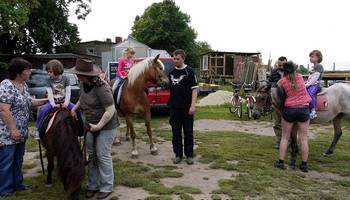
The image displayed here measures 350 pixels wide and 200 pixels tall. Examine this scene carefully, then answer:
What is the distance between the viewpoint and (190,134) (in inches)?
255

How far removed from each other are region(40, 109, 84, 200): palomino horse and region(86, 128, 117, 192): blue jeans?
1.04ft

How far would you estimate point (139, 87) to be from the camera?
7.11 metres

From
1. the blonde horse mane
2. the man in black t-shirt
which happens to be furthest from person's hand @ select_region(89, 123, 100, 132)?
the blonde horse mane

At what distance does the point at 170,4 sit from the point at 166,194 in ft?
190

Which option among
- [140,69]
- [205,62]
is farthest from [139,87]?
[205,62]

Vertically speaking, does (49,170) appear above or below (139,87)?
below

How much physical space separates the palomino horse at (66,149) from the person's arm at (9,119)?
0.40m

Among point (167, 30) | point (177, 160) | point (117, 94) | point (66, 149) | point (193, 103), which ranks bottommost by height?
point (177, 160)

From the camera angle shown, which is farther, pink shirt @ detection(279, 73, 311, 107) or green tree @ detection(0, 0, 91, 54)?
green tree @ detection(0, 0, 91, 54)

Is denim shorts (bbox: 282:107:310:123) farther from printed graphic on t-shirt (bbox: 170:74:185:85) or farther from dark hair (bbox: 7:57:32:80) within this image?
dark hair (bbox: 7:57:32:80)

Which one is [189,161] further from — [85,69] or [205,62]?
[205,62]

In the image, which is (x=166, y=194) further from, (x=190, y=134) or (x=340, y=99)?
(x=340, y=99)

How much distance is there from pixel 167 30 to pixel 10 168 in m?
54.2

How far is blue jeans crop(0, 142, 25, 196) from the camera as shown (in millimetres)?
4742
